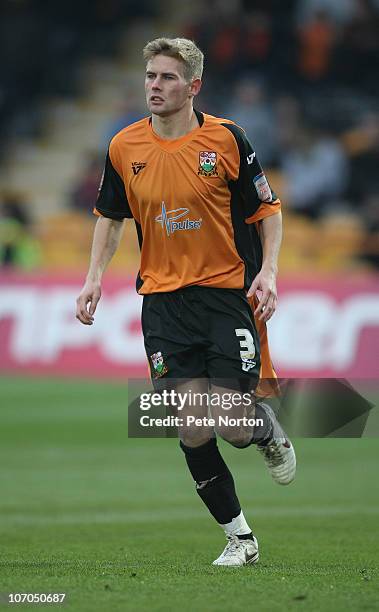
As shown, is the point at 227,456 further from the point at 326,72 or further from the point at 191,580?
the point at 326,72

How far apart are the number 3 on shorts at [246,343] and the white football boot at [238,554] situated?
899 mm

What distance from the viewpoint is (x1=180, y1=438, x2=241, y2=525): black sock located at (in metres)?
6.25

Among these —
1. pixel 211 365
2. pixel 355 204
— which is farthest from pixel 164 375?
pixel 355 204

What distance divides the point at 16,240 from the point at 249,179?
14.3 metres

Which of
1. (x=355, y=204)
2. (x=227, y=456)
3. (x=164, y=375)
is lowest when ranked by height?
(x=227, y=456)

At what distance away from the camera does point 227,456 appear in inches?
448

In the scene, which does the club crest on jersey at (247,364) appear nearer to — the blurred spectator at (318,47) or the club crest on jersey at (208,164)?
the club crest on jersey at (208,164)

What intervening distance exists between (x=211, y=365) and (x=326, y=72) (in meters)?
A: 15.9

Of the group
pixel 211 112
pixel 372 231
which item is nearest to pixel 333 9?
pixel 211 112

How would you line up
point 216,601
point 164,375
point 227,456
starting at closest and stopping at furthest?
point 216,601, point 164,375, point 227,456

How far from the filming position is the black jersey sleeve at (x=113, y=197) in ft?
21.2

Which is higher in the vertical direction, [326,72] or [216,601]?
[326,72]

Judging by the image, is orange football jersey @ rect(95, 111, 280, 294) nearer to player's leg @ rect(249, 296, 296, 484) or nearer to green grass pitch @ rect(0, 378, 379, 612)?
player's leg @ rect(249, 296, 296, 484)

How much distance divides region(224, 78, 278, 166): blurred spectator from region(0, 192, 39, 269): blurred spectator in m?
3.73
